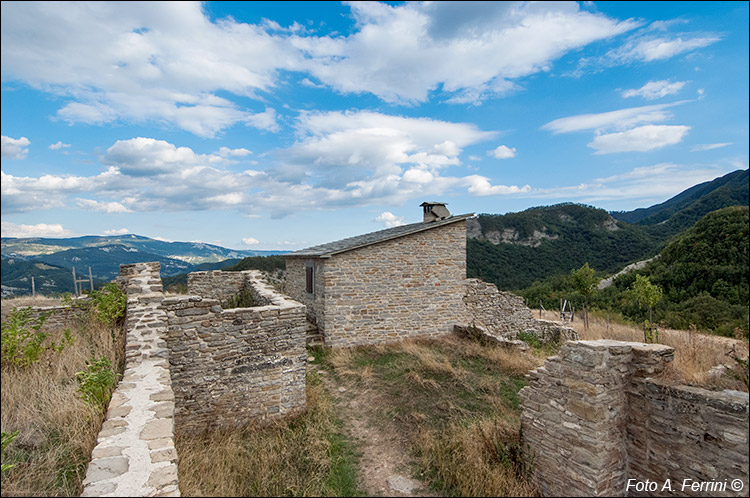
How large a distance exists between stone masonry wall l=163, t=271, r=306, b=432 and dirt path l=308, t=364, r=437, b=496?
1106 millimetres

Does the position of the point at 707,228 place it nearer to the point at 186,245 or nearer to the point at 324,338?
the point at 324,338

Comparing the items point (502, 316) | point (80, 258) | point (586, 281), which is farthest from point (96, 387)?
point (80, 258)

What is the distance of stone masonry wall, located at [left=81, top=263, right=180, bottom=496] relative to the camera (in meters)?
2.59

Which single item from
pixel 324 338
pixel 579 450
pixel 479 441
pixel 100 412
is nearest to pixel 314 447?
pixel 479 441

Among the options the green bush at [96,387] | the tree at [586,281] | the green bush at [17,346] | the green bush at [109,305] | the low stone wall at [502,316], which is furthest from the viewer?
A: the tree at [586,281]

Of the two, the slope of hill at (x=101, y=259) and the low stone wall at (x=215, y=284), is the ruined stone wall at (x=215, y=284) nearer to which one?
the low stone wall at (x=215, y=284)

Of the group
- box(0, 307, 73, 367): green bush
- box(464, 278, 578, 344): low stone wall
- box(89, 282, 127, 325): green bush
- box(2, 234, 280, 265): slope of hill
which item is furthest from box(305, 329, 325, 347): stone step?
box(2, 234, 280, 265): slope of hill

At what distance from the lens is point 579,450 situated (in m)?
4.34

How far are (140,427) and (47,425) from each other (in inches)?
46.2

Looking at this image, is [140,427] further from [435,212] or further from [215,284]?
[435,212]

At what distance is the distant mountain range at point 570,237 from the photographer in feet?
113

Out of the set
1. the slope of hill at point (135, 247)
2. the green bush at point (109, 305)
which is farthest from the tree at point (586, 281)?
the slope of hill at point (135, 247)

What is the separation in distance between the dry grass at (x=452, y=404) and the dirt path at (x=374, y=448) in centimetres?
14

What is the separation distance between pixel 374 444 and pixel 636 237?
4639 centimetres
